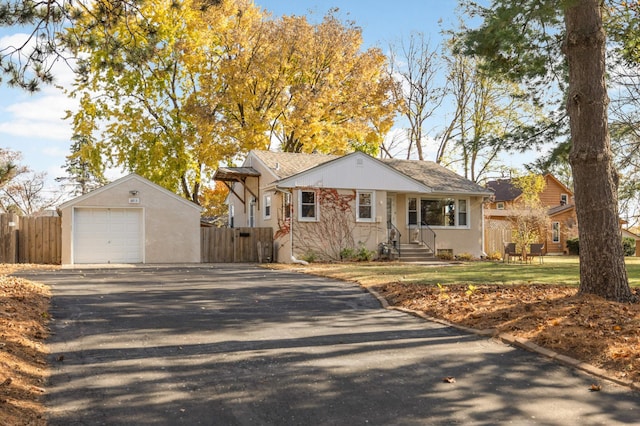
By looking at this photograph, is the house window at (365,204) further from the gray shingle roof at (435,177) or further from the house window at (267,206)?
the house window at (267,206)

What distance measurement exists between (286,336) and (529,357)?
9.52 ft

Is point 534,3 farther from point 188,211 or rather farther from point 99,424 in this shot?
point 188,211

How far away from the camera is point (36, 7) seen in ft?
30.7

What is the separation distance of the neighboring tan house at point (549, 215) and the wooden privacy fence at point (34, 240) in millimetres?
19274

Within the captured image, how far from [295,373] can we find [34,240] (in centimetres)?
1930

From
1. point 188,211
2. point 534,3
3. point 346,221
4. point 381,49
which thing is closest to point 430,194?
point 346,221

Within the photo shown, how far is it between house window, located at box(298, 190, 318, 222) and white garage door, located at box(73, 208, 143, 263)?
6356 mm

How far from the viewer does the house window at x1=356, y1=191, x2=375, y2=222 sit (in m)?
24.0

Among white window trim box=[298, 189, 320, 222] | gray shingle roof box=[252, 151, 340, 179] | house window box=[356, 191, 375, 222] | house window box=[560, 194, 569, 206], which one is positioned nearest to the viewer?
white window trim box=[298, 189, 320, 222]

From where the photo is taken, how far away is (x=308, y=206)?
2320cm

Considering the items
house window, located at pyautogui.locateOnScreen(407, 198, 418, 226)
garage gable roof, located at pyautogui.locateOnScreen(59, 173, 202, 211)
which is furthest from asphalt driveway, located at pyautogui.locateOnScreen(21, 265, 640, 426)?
house window, located at pyautogui.locateOnScreen(407, 198, 418, 226)

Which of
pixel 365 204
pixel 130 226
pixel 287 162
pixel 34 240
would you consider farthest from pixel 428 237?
pixel 34 240

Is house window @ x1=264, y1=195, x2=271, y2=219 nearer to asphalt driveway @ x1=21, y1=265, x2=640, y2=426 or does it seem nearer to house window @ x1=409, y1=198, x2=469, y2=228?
house window @ x1=409, y1=198, x2=469, y2=228

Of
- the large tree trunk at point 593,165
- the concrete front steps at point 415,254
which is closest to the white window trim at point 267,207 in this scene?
the concrete front steps at point 415,254
